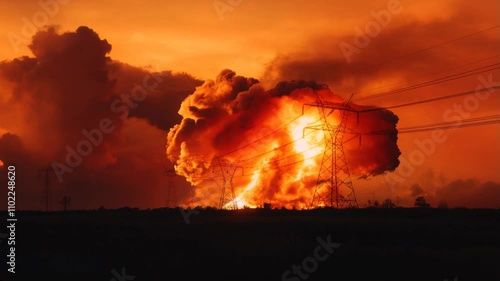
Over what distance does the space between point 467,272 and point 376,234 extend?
30.1m

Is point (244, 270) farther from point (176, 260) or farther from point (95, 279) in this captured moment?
point (95, 279)

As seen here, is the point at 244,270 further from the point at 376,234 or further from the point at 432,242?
the point at 376,234

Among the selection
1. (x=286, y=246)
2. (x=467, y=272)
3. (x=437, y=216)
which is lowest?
(x=467, y=272)

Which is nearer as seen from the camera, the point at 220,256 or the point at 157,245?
the point at 220,256

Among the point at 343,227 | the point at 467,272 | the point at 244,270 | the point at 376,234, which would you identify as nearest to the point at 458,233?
the point at 376,234

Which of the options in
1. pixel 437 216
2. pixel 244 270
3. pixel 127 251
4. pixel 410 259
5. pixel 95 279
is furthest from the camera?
pixel 437 216

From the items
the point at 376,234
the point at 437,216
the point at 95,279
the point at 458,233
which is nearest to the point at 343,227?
the point at 376,234

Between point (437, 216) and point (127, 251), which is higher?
point (437, 216)

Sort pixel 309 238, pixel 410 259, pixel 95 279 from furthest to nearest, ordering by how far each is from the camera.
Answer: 1. pixel 309 238
2. pixel 410 259
3. pixel 95 279

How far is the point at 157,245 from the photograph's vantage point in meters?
60.7

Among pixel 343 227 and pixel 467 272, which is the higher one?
pixel 343 227

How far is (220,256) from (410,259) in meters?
13.9

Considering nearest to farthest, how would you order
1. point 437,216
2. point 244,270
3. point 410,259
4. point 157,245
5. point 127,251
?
point 244,270, point 410,259, point 127,251, point 157,245, point 437,216

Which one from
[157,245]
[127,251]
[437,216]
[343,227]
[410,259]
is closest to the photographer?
[410,259]
